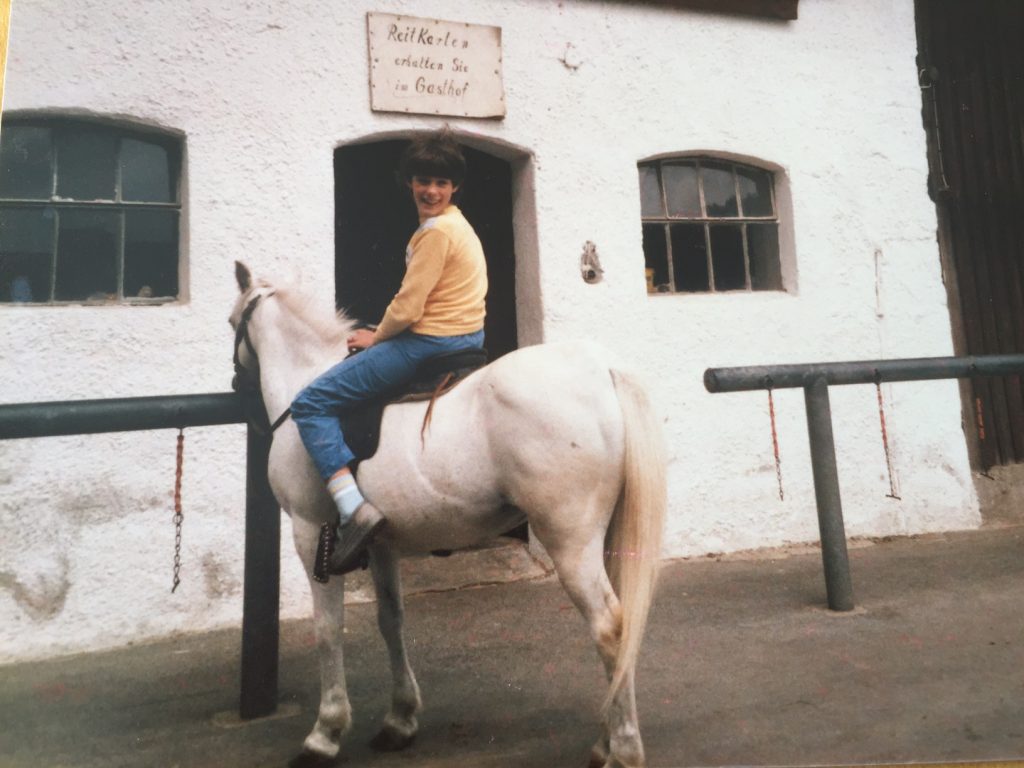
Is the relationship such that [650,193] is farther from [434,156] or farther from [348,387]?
[348,387]

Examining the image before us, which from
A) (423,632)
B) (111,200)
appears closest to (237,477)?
(423,632)

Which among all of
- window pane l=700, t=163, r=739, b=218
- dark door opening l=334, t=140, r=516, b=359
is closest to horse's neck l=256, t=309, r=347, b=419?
dark door opening l=334, t=140, r=516, b=359

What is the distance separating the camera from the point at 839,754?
1.90 m

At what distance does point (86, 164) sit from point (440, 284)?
8.58 ft

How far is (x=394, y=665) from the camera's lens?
2344mm

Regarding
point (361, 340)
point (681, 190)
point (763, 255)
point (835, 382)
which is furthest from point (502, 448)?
point (763, 255)

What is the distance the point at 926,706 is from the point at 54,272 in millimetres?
4270

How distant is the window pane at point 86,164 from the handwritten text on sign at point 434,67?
151 cm

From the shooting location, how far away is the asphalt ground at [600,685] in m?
2.06

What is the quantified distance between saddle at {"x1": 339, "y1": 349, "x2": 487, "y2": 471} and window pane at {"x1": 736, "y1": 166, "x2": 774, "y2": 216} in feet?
11.8

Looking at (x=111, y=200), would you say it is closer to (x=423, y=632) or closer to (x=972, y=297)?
(x=423, y=632)

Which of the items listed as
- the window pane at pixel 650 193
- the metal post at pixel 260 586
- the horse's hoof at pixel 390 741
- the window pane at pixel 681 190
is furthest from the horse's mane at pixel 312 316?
the window pane at pixel 681 190

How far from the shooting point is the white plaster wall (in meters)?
3.32

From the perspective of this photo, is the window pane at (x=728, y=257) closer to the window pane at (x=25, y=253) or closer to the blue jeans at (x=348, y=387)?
the blue jeans at (x=348, y=387)
